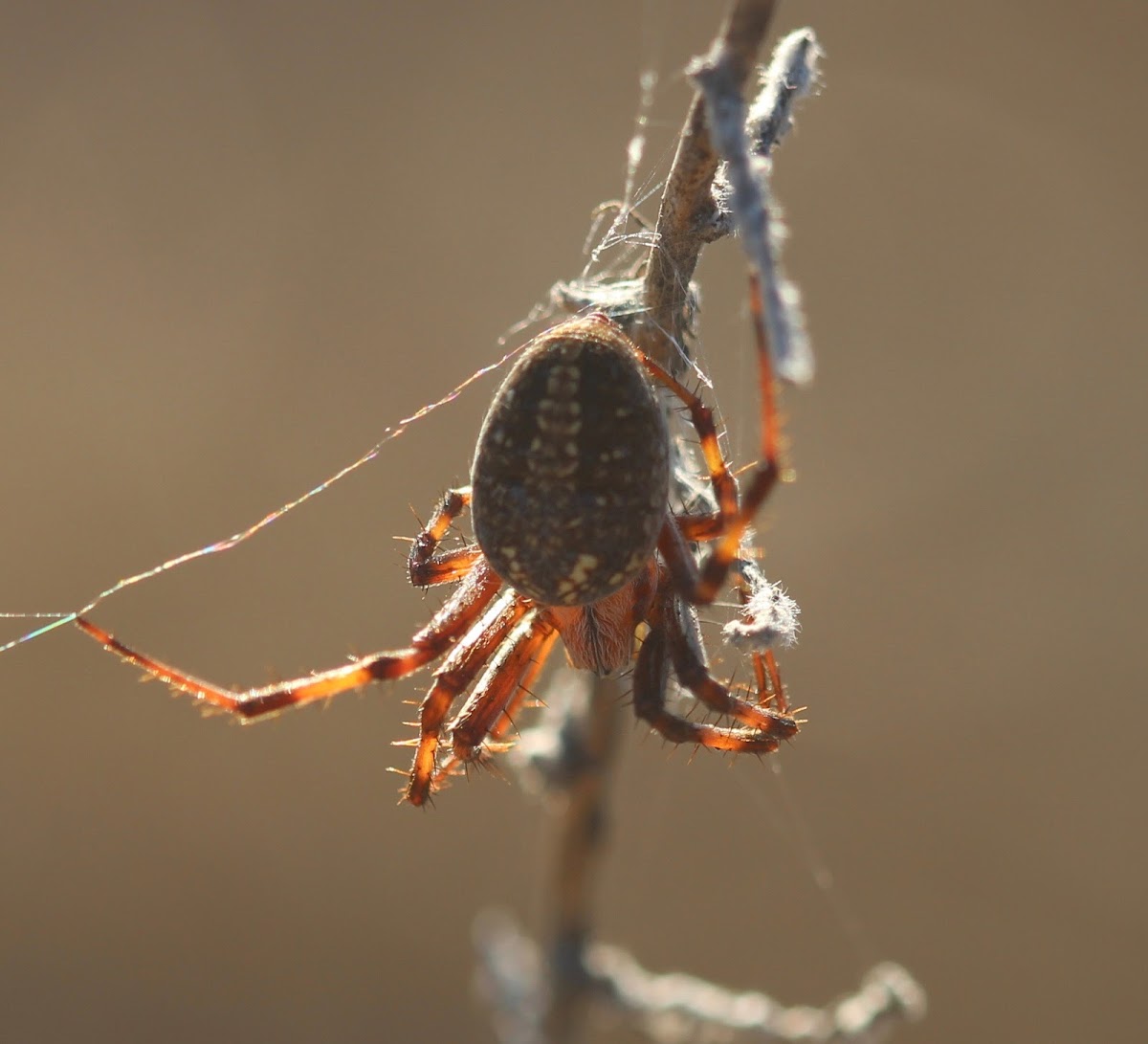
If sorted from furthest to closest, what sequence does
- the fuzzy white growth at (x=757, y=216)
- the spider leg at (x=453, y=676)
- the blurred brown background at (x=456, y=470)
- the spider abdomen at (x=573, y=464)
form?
the blurred brown background at (x=456, y=470) → the spider leg at (x=453, y=676) → the spider abdomen at (x=573, y=464) → the fuzzy white growth at (x=757, y=216)

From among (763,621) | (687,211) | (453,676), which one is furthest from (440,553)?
(687,211)

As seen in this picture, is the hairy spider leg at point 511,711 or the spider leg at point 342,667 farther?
the hairy spider leg at point 511,711

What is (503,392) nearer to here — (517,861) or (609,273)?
(609,273)

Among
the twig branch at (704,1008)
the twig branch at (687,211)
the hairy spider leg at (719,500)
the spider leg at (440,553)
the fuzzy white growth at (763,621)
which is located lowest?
the twig branch at (704,1008)

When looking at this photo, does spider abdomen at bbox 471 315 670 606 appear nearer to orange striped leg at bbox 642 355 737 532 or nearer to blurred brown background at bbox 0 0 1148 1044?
orange striped leg at bbox 642 355 737 532

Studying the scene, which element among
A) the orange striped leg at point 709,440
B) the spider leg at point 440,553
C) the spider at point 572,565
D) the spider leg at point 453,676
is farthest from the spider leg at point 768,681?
the spider leg at point 440,553

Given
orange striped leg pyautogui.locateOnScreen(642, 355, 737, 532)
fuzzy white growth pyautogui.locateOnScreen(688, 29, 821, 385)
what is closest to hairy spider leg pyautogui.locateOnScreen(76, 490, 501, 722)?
orange striped leg pyautogui.locateOnScreen(642, 355, 737, 532)

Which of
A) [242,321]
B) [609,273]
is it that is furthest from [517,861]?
[609,273]

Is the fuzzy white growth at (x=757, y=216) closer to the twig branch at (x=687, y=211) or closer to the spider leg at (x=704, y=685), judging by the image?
the twig branch at (x=687, y=211)
